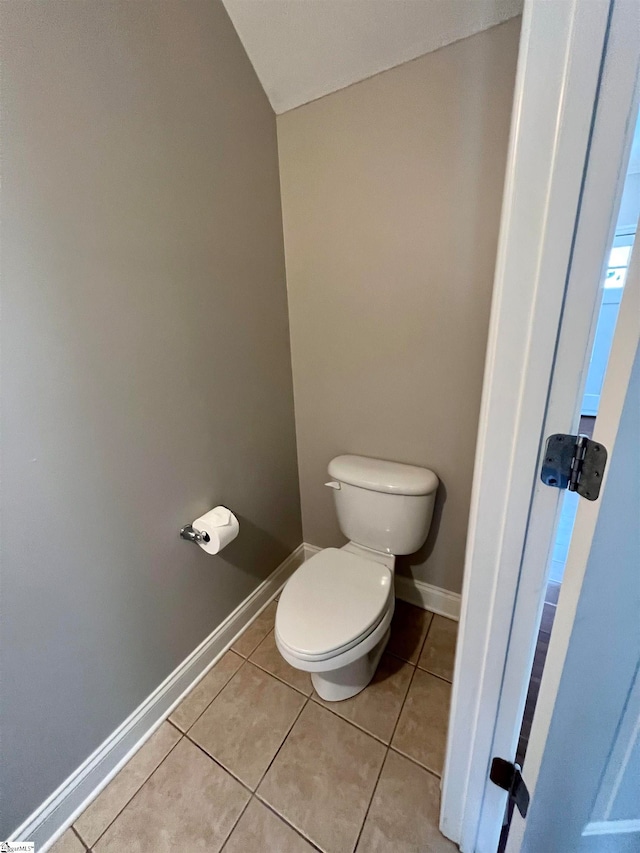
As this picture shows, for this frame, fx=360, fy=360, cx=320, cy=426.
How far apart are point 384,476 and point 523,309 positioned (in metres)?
0.93

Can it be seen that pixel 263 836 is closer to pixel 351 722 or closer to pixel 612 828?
pixel 351 722

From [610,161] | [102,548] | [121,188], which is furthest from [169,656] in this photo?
[610,161]

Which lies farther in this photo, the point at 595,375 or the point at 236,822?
the point at 236,822

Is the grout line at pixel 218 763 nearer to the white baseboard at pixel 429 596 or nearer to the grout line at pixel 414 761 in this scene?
the grout line at pixel 414 761

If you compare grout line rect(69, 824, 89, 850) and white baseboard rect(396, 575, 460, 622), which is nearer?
grout line rect(69, 824, 89, 850)

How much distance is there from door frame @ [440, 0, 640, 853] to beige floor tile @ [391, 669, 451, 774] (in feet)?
1.20

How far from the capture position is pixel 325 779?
3.55 ft

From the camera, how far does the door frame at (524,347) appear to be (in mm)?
450

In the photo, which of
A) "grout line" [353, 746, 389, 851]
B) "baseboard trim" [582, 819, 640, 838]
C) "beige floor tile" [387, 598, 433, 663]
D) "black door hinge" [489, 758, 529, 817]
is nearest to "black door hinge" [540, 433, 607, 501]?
"black door hinge" [489, 758, 529, 817]

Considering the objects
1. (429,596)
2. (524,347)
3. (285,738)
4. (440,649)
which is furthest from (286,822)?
(524,347)

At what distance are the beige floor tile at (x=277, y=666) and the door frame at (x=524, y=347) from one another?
710 millimetres

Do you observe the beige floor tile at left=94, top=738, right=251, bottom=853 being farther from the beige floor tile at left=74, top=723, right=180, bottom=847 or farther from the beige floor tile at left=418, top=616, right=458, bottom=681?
the beige floor tile at left=418, top=616, right=458, bottom=681

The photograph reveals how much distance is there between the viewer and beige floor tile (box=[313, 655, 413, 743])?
1219 millimetres

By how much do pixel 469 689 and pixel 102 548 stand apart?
0.98 m
